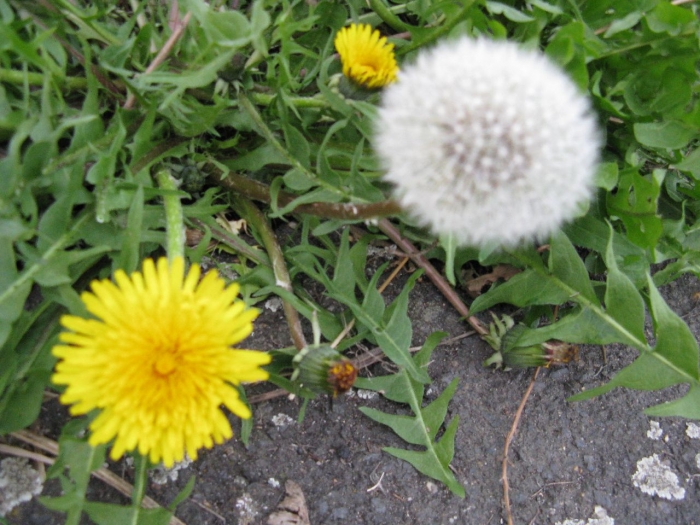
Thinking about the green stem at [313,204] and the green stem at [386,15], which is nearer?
the green stem at [313,204]

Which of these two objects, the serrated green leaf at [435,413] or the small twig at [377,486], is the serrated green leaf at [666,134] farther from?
the small twig at [377,486]

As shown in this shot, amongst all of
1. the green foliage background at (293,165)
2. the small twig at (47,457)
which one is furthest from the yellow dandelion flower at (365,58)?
the small twig at (47,457)

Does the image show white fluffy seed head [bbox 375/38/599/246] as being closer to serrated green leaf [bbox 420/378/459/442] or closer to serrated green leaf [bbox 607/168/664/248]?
serrated green leaf [bbox 607/168/664/248]

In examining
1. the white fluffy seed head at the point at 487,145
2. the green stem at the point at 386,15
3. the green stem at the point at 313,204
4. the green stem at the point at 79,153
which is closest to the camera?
the white fluffy seed head at the point at 487,145

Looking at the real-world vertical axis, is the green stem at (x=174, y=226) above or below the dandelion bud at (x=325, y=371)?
above

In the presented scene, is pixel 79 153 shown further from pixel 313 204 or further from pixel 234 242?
pixel 313 204

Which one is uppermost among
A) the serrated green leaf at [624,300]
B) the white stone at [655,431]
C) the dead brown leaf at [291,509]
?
the serrated green leaf at [624,300]

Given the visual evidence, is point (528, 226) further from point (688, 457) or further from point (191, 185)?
point (688, 457)

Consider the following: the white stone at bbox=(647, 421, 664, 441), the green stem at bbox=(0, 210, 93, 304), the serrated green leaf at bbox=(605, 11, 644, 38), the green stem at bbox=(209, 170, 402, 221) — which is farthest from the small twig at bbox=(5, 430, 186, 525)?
the serrated green leaf at bbox=(605, 11, 644, 38)
